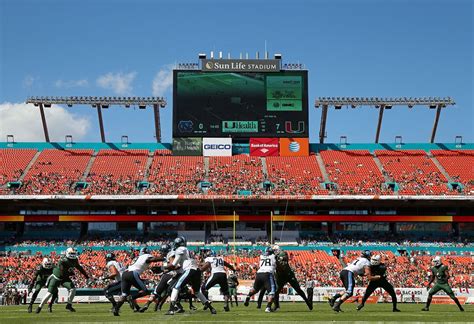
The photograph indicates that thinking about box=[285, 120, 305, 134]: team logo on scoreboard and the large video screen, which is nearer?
the large video screen

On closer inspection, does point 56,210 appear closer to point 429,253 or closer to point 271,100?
point 271,100

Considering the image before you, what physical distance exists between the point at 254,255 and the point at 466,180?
20.4 metres

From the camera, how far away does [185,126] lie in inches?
2238

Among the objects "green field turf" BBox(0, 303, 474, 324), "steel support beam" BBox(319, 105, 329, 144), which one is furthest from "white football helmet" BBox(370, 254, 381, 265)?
"steel support beam" BBox(319, 105, 329, 144)

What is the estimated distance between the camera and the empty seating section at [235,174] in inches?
2170

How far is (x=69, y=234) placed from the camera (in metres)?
55.5

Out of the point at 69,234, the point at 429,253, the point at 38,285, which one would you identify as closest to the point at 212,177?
the point at 69,234

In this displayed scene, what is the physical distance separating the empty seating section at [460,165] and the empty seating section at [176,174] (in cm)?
2159

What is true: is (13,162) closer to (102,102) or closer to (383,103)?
(102,102)

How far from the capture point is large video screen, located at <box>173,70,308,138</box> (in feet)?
185

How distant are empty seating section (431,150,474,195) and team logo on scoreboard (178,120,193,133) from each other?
2263 cm

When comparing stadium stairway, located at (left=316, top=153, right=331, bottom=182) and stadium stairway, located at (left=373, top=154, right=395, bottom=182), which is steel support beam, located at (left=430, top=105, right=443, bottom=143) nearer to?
stadium stairway, located at (left=373, top=154, right=395, bottom=182)

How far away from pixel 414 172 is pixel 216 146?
17.2 meters

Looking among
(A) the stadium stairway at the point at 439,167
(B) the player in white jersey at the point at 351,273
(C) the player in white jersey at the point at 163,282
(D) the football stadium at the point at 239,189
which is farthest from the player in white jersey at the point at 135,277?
(A) the stadium stairway at the point at 439,167
